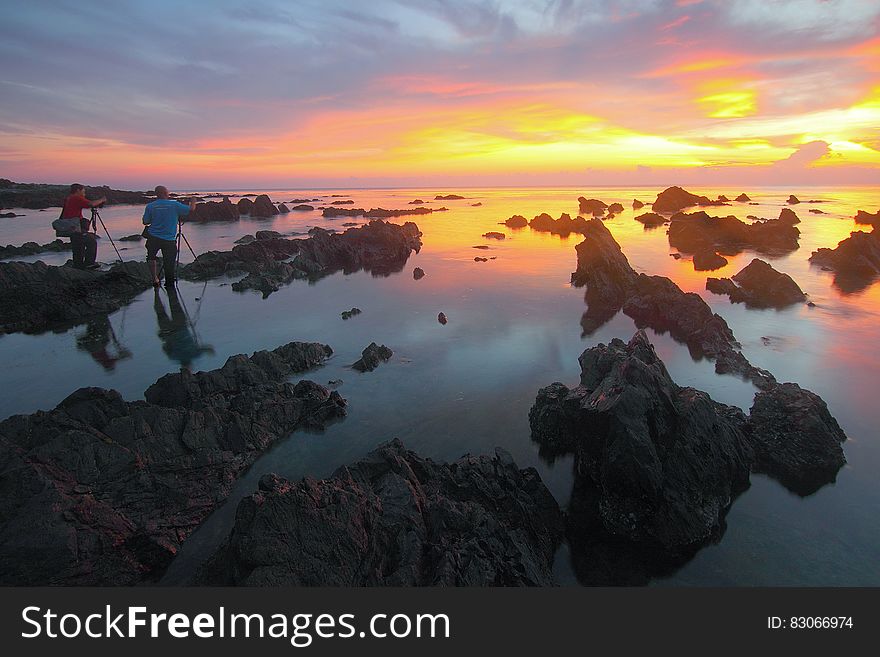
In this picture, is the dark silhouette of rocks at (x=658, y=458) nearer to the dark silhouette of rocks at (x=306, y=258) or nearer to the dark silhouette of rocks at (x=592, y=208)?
the dark silhouette of rocks at (x=306, y=258)

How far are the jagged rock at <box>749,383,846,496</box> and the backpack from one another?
26729 millimetres

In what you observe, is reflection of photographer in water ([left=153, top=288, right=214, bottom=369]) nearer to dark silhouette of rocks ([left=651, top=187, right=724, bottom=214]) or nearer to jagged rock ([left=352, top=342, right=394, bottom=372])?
jagged rock ([left=352, top=342, right=394, bottom=372])

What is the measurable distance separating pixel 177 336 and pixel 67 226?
10727 mm

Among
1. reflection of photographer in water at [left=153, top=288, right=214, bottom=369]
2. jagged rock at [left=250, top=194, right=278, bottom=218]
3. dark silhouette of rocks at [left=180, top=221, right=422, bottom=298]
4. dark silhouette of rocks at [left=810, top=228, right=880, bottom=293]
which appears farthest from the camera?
jagged rock at [left=250, top=194, right=278, bottom=218]

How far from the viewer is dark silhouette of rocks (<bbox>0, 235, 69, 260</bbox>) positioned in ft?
93.7

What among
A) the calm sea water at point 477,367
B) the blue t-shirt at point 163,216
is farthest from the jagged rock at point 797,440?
the blue t-shirt at point 163,216

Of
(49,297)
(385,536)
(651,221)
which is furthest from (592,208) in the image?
(385,536)

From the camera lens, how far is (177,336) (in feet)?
49.3

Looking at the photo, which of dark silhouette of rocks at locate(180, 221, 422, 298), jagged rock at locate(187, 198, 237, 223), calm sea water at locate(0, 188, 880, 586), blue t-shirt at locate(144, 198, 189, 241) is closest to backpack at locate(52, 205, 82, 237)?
blue t-shirt at locate(144, 198, 189, 241)

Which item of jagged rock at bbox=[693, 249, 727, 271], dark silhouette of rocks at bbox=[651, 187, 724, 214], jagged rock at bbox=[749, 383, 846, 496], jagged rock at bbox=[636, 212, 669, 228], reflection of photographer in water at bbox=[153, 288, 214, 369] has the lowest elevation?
jagged rock at bbox=[749, 383, 846, 496]

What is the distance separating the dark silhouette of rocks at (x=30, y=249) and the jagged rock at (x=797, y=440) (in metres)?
39.9

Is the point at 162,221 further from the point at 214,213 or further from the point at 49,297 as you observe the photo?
the point at 214,213

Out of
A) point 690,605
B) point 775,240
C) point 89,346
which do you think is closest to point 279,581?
point 690,605

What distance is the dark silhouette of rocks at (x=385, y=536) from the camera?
5.14 meters
